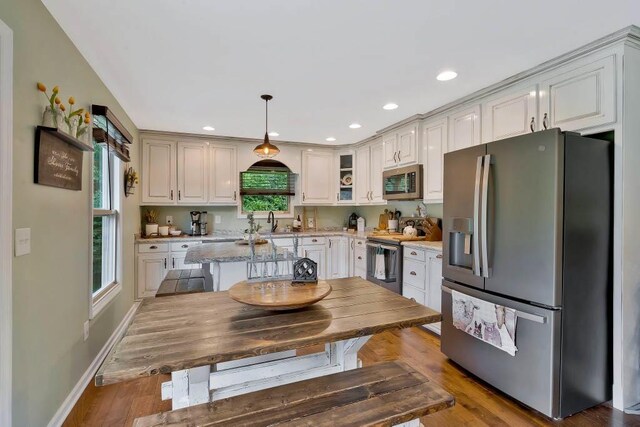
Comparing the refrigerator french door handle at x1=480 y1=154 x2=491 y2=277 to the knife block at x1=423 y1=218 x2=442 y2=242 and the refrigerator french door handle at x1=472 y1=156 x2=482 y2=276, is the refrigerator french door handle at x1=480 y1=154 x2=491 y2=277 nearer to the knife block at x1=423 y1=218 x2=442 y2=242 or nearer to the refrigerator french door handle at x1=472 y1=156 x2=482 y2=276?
the refrigerator french door handle at x1=472 y1=156 x2=482 y2=276

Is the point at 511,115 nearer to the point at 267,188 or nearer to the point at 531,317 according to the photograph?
the point at 531,317

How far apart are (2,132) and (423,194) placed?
3.51 m

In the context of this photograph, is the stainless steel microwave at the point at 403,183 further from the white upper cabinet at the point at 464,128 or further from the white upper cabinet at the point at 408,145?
the white upper cabinet at the point at 464,128

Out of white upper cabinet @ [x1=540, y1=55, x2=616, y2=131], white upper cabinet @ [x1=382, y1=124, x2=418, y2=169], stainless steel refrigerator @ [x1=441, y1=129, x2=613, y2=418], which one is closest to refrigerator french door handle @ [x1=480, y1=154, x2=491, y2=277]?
stainless steel refrigerator @ [x1=441, y1=129, x2=613, y2=418]

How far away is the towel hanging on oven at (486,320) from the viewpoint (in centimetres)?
209

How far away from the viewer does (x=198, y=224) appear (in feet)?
15.7

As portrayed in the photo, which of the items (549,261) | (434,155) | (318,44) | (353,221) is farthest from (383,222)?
(318,44)

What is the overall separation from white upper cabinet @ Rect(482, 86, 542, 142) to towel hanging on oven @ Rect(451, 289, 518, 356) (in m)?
1.40

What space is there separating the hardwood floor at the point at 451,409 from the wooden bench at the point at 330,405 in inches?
33.7

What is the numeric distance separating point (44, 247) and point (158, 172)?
2.92m

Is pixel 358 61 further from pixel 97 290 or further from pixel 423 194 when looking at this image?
pixel 97 290

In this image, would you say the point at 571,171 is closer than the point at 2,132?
No

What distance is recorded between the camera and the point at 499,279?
7.11ft

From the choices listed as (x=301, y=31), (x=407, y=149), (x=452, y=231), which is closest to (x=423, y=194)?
(x=407, y=149)
